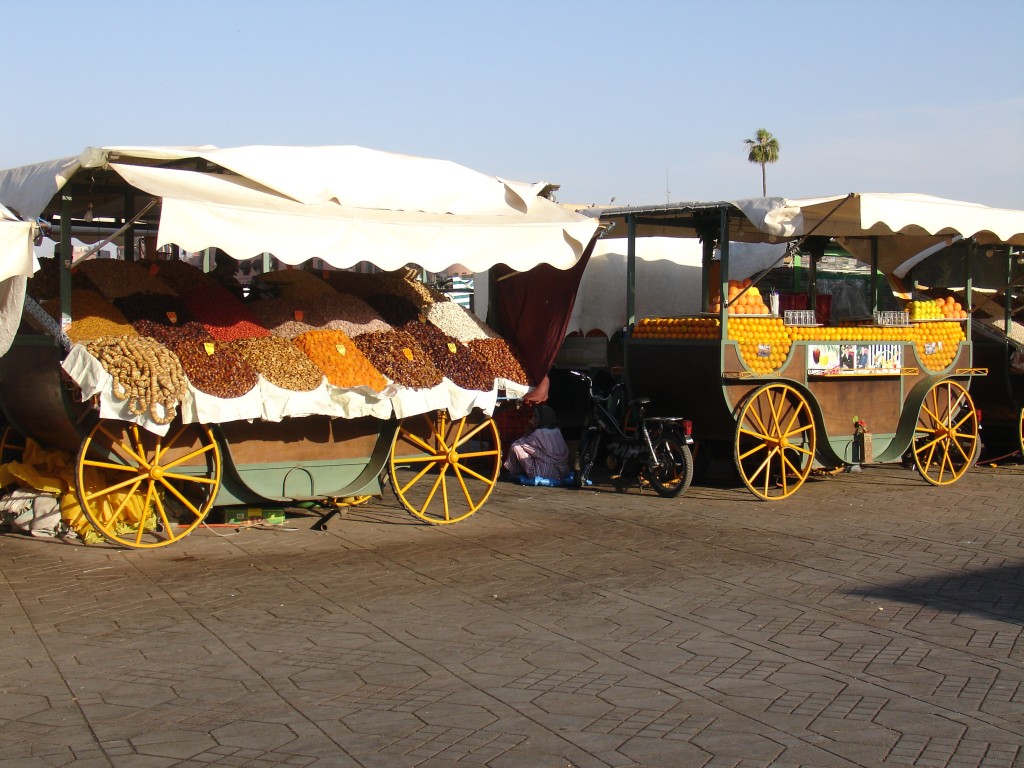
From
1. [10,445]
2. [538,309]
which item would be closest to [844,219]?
[538,309]

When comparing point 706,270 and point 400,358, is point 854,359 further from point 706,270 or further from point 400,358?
point 400,358

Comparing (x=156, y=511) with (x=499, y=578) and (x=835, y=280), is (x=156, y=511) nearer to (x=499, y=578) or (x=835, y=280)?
(x=499, y=578)

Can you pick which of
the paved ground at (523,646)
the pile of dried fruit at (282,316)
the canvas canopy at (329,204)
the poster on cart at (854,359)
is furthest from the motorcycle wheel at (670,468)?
the pile of dried fruit at (282,316)

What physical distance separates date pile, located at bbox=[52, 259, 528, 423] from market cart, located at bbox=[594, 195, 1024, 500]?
5.74 ft

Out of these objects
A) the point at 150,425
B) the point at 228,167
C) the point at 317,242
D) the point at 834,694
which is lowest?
the point at 834,694

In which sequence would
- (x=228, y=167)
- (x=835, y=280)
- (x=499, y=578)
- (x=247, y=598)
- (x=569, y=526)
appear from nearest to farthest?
1. (x=247, y=598)
2. (x=499, y=578)
3. (x=228, y=167)
4. (x=569, y=526)
5. (x=835, y=280)

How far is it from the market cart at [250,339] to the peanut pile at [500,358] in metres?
0.02

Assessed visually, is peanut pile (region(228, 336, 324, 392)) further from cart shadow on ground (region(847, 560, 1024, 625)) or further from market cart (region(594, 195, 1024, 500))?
cart shadow on ground (region(847, 560, 1024, 625))

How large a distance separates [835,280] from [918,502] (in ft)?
24.7

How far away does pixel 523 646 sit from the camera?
18.9 feet

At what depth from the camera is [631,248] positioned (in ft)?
35.9

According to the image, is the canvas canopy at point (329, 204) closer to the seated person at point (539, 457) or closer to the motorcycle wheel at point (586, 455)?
the motorcycle wheel at point (586, 455)

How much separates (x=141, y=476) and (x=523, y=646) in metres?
3.28

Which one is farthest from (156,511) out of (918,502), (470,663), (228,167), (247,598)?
(918,502)
